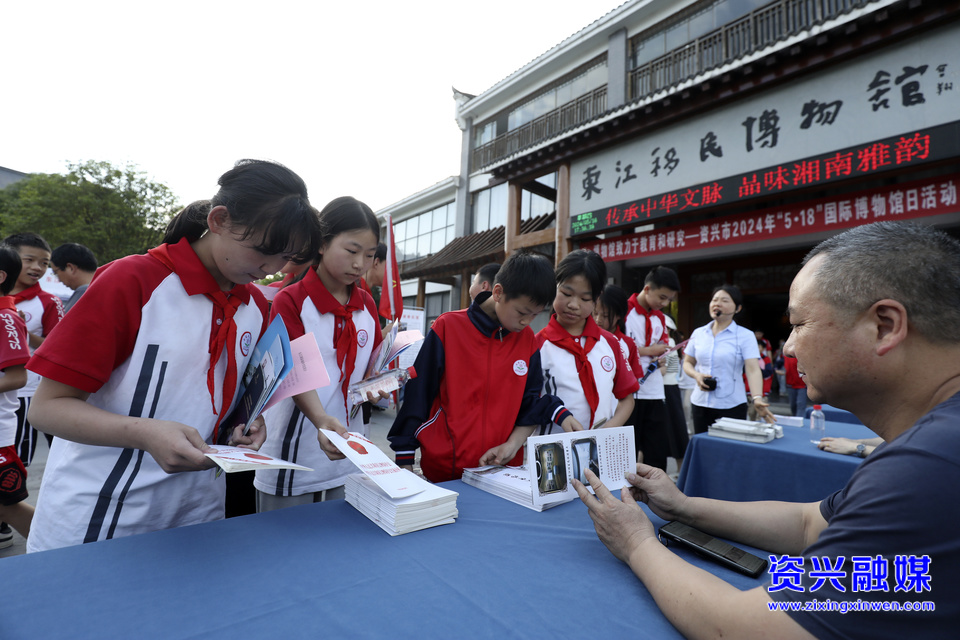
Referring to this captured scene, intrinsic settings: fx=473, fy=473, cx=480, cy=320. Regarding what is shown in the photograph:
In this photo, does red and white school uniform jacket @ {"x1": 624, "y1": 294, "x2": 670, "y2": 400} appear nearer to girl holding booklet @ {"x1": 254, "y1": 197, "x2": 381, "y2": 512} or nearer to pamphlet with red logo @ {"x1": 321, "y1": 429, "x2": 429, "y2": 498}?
girl holding booklet @ {"x1": 254, "y1": 197, "x2": 381, "y2": 512}

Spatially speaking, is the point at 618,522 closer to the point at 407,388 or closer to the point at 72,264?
the point at 407,388

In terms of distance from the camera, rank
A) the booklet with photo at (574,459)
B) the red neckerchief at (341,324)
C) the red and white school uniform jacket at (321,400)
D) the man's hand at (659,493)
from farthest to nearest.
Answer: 1. the red neckerchief at (341,324)
2. the red and white school uniform jacket at (321,400)
3. the booklet with photo at (574,459)
4. the man's hand at (659,493)

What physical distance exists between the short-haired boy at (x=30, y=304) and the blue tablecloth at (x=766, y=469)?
4473mm

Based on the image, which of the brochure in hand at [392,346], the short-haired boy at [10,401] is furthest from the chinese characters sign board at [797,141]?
A: the short-haired boy at [10,401]

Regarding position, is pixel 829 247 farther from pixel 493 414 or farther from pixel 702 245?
pixel 702 245

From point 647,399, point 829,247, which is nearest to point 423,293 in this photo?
point 647,399

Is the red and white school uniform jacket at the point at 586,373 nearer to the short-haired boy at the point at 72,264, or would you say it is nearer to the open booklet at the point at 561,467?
the open booklet at the point at 561,467

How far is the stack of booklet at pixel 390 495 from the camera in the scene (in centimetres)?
120

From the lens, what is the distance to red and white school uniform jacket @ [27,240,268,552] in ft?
3.51

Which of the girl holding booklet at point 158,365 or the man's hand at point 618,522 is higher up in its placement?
the girl holding booklet at point 158,365

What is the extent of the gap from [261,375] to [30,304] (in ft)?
12.7

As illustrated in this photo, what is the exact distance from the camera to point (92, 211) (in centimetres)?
1383

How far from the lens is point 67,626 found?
2.53 ft

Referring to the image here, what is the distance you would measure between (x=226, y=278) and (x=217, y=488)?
610 millimetres
